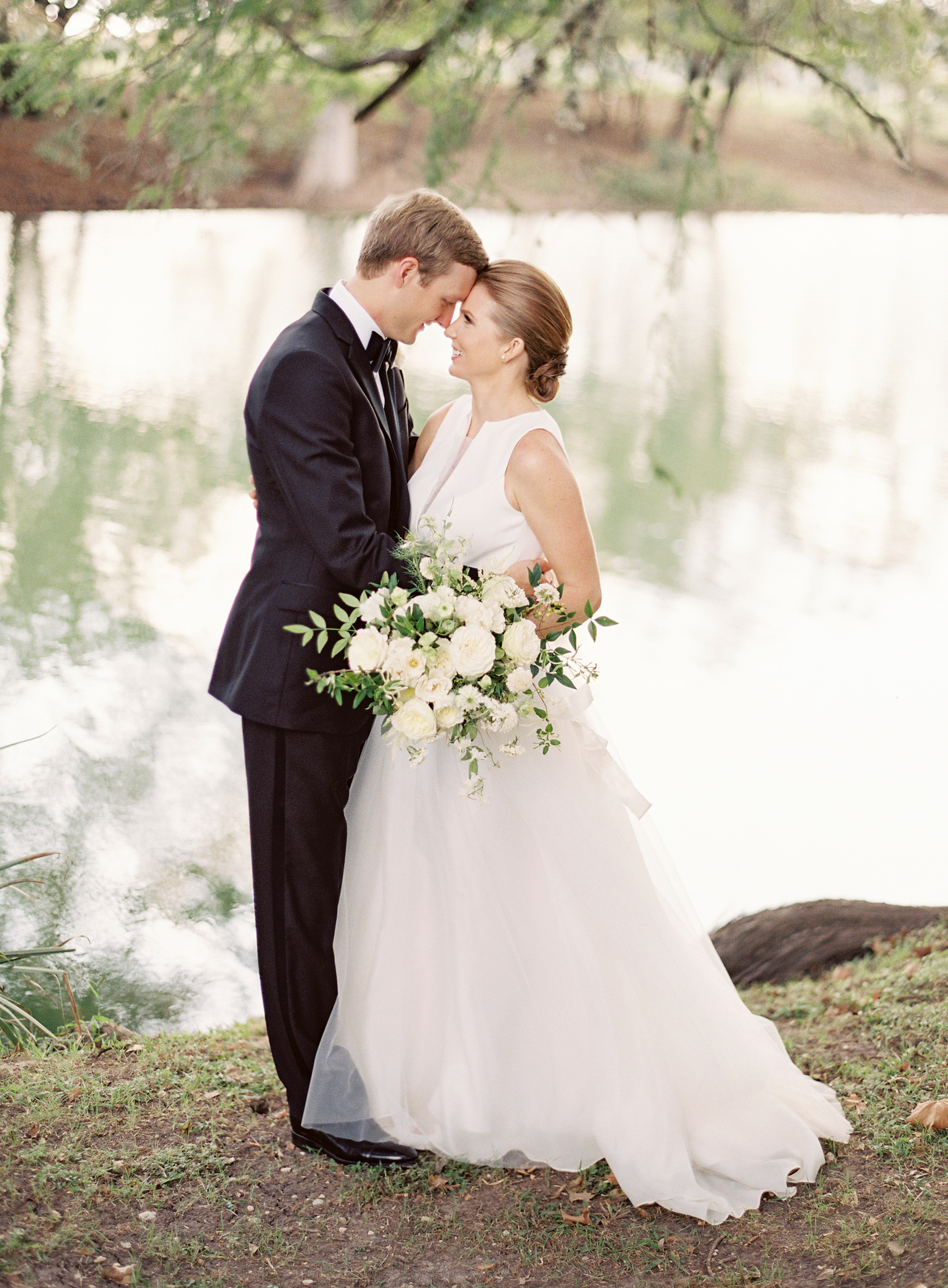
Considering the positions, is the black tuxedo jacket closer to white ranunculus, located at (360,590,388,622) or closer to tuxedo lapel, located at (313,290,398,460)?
tuxedo lapel, located at (313,290,398,460)

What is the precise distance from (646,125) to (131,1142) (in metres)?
5.63

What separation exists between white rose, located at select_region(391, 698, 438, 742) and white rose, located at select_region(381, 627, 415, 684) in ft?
0.18

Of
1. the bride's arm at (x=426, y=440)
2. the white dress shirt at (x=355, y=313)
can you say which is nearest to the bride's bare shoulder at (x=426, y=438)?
the bride's arm at (x=426, y=440)

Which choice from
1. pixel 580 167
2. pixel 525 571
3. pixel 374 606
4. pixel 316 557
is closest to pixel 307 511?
pixel 316 557

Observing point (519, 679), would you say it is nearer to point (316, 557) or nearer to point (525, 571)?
point (525, 571)

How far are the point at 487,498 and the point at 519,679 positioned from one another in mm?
535

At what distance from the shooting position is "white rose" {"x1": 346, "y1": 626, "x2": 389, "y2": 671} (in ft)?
7.77

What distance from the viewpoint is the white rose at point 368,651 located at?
7.77ft

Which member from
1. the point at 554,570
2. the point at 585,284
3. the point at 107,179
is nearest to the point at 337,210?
the point at 585,284

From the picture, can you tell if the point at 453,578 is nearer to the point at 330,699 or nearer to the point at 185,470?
the point at 330,699

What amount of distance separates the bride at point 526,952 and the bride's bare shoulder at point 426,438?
15 centimetres

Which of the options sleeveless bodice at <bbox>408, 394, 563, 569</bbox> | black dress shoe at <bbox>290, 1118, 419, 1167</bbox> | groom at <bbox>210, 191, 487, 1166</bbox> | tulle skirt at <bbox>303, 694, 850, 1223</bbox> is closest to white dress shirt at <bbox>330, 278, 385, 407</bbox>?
groom at <bbox>210, 191, 487, 1166</bbox>

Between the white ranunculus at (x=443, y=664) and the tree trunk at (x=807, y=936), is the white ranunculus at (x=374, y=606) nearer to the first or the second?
the white ranunculus at (x=443, y=664)

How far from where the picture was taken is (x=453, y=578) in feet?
8.07
